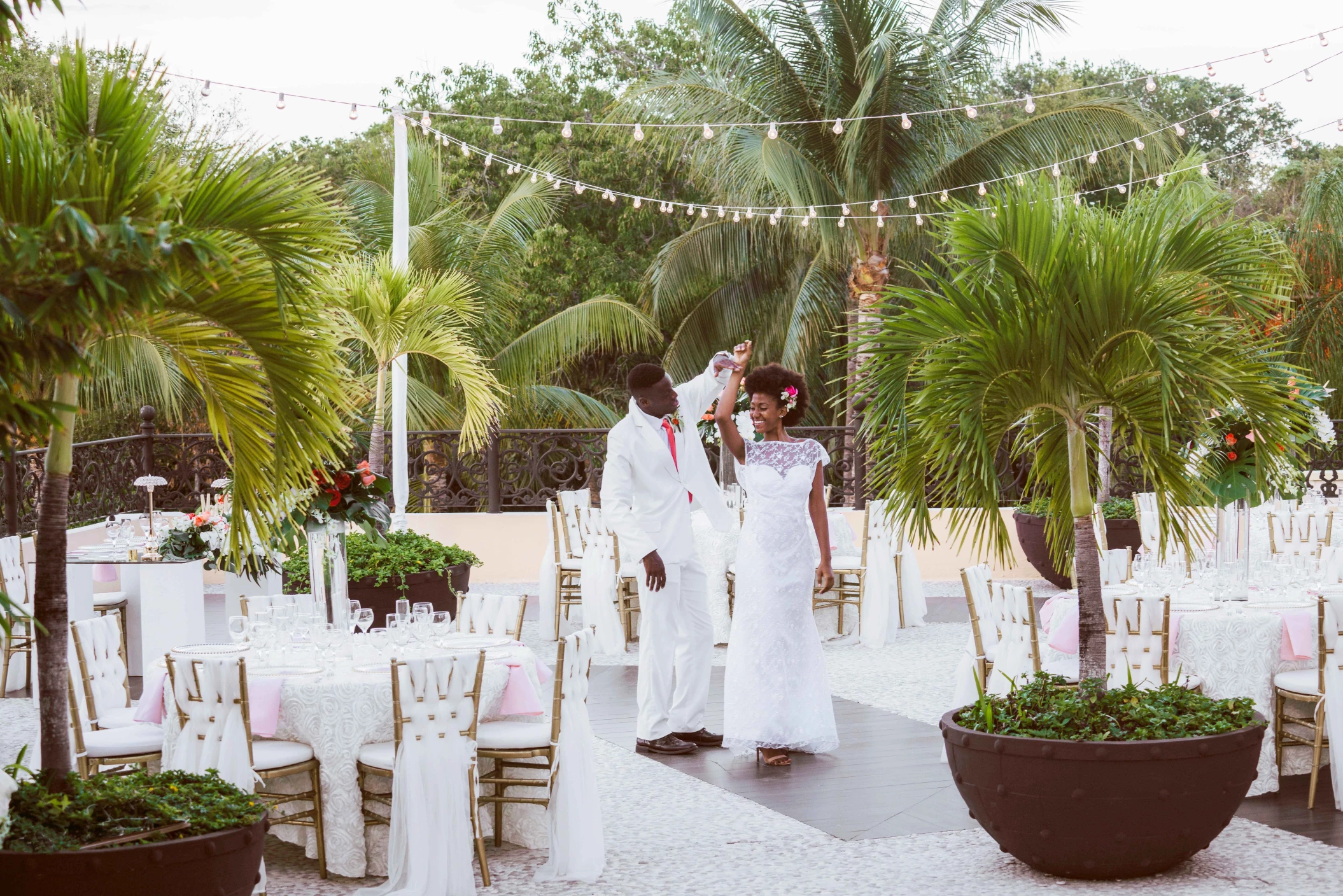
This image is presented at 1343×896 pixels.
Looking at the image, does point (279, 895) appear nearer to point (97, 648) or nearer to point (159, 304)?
point (97, 648)

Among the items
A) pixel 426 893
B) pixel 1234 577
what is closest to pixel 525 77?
pixel 1234 577

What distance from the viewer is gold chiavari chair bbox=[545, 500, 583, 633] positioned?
1068 centimetres

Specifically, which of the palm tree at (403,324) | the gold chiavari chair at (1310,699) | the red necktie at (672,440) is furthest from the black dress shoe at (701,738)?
the palm tree at (403,324)

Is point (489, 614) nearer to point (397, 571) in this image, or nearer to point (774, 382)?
point (774, 382)

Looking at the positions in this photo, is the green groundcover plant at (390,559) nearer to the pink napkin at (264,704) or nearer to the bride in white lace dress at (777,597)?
the bride in white lace dress at (777,597)

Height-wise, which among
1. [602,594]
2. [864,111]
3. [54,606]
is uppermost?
[864,111]

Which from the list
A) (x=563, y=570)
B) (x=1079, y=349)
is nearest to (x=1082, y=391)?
(x=1079, y=349)

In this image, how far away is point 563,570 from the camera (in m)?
10.7

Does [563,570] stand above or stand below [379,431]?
below

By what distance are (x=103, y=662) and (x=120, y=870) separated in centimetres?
239

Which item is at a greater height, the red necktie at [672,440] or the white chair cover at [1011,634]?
the red necktie at [672,440]

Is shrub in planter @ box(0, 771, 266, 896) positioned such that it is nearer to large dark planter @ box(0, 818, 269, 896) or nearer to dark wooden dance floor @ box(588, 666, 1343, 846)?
large dark planter @ box(0, 818, 269, 896)

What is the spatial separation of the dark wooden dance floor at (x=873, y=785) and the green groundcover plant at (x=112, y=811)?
8.33 feet

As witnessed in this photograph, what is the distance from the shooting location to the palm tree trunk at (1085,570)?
4.98 m
